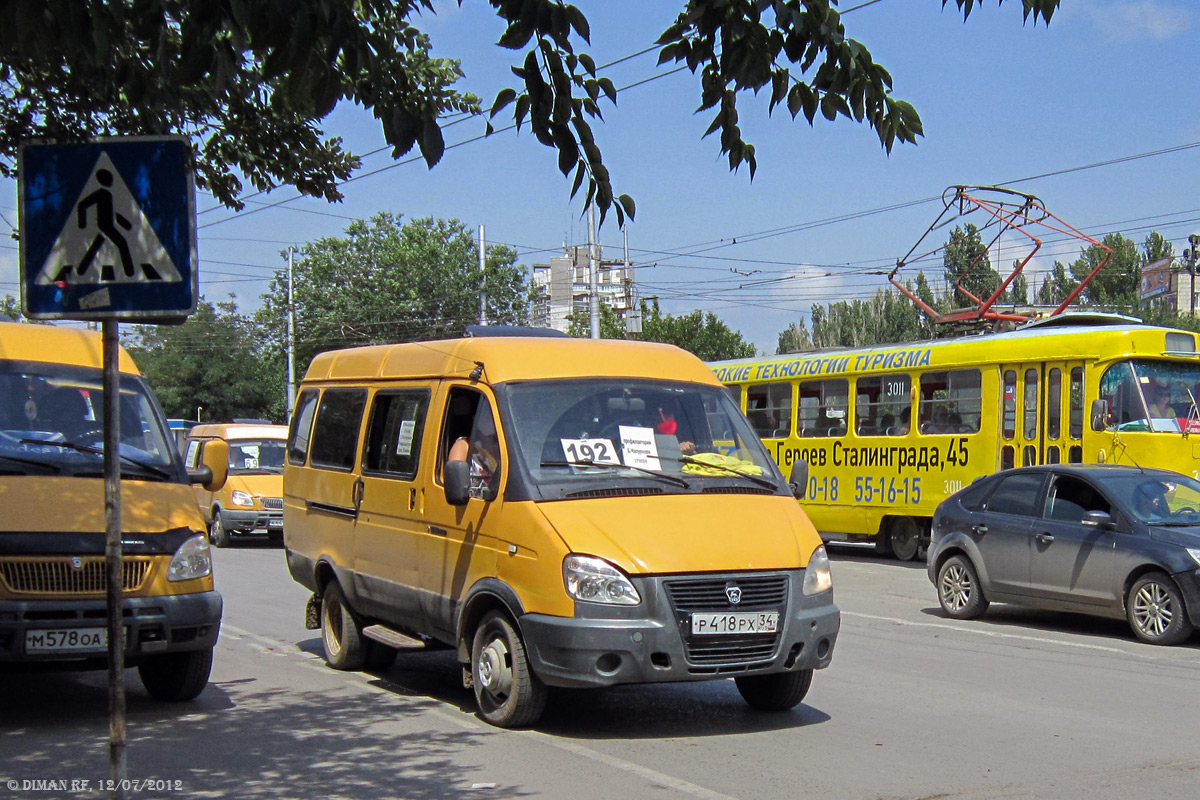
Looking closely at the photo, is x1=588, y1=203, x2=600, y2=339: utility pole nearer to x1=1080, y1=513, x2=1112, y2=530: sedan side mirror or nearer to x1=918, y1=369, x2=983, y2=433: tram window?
x1=918, y1=369, x2=983, y2=433: tram window

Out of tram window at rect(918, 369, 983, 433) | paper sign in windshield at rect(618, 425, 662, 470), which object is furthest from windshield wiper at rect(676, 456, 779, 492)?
tram window at rect(918, 369, 983, 433)

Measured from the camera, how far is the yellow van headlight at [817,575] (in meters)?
7.82

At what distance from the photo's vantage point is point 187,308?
4.94 m

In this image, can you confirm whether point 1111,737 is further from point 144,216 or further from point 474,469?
point 144,216

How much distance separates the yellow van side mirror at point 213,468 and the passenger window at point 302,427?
1.57m

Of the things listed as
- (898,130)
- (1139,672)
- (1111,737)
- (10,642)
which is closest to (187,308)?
(898,130)

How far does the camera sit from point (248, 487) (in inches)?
939

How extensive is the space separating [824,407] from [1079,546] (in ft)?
33.4

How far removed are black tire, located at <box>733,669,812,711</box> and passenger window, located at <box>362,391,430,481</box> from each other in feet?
8.54

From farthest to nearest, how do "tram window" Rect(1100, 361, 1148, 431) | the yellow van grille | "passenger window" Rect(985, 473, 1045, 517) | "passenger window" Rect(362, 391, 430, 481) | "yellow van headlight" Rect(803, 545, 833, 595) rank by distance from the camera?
"tram window" Rect(1100, 361, 1148, 431) → "passenger window" Rect(985, 473, 1045, 517) → "passenger window" Rect(362, 391, 430, 481) → "yellow van headlight" Rect(803, 545, 833, 595) → the yellow van grille

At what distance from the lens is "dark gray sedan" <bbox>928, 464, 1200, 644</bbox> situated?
11.5 meters

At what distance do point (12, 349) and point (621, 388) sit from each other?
4.08 m

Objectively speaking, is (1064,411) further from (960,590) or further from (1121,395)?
(960,590)

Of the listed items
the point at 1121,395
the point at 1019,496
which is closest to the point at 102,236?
the point at 1019,496
